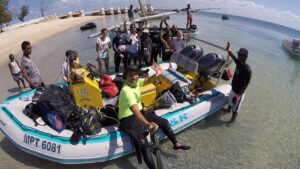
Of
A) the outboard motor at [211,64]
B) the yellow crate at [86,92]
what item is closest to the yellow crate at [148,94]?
the yellow crate at [86,92]

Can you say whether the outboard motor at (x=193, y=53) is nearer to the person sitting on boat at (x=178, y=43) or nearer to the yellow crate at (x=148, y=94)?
the person sitting on boat at (x=178, y=43)

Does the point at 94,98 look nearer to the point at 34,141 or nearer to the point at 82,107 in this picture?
the point at 82,107

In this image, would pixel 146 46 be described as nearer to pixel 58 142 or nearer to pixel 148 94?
pixel 148 94

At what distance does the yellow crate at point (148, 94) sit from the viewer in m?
5.53

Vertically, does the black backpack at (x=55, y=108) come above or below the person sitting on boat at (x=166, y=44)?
below

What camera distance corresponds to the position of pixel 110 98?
211 inches

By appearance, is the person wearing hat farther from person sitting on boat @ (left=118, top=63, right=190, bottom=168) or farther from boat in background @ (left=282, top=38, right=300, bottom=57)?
boat in background @ (left=282, top=38, right=300, bottom=57)

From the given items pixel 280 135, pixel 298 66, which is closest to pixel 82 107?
pixel 280 135

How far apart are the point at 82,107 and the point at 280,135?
Result: 524 cm

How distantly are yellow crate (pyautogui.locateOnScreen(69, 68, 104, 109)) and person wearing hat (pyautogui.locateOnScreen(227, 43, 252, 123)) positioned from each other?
337 centimetres

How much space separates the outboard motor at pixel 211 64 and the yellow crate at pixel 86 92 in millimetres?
3218

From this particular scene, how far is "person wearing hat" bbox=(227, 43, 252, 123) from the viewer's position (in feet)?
18.3

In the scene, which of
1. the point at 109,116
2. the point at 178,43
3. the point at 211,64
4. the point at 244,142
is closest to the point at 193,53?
the point at 211,64

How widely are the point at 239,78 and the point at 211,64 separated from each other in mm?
1060
